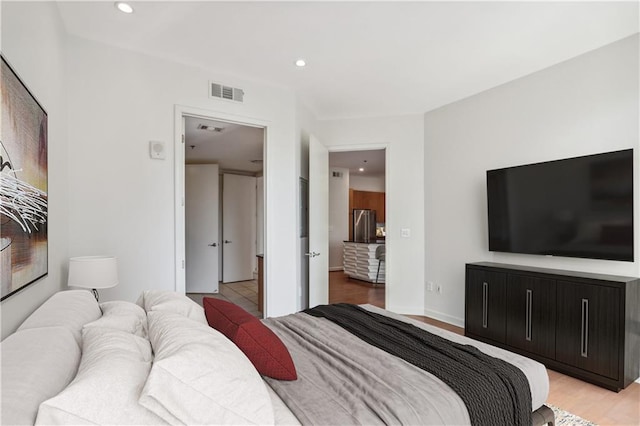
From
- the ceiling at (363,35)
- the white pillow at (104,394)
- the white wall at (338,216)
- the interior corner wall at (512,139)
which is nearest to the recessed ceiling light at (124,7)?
the ceiling at (363,35)

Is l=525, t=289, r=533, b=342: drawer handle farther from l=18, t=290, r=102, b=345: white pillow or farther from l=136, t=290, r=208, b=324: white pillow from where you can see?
l=18, t=290, r=102, b=345: white pillow

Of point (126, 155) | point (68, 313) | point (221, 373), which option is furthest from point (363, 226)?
point (221, 373)

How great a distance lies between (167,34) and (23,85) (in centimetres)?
140

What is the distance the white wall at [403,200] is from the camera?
14.9ft

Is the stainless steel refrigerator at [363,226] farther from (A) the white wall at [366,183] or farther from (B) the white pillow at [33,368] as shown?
(B) the white pillow at [33,368]

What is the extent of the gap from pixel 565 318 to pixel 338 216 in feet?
19.4

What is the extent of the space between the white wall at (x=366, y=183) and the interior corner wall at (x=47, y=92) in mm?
7155

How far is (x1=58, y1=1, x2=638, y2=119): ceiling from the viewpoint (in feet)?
7.47

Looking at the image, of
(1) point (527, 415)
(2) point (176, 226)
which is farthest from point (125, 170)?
(1) point (527, 415)

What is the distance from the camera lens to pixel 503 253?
3594 millimetres

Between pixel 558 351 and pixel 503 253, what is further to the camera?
pixel 503 253

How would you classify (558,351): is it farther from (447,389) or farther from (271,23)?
(271,23)

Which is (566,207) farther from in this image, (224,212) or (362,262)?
(224,212)

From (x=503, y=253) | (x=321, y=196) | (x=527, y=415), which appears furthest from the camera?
(x=321, y=196)
